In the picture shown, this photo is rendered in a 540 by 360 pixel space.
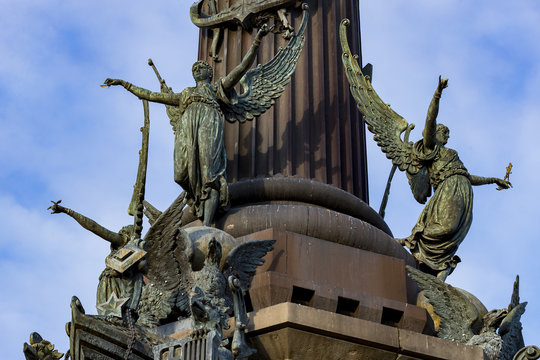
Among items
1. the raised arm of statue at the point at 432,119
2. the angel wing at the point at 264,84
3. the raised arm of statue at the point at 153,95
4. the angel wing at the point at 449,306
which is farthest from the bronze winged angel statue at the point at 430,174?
the raised arm of statue at the point at 153,95

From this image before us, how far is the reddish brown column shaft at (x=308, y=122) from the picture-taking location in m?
18.4

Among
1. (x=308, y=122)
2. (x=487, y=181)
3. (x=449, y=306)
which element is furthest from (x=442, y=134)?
(x=449, y=306)

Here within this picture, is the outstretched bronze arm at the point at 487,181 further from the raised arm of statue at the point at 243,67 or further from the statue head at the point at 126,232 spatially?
the statue head at the point at 126,232

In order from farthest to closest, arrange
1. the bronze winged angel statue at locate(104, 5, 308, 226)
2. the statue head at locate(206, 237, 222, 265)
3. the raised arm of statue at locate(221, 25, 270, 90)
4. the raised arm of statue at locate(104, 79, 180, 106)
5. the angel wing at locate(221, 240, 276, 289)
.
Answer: the raised arm of statue at locate(104, 79, 180, 106), the raised arm of statue at locate(221, 25, 270, 90), the bronze winged angel statue at locate(104, 5, 308, 226), the angel wing at locate(221, 240, 276, 289), the statue head at locate(206, 237, 222, 265)

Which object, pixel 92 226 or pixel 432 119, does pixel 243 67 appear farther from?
pixel 92 226

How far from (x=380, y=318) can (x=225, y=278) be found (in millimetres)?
2113

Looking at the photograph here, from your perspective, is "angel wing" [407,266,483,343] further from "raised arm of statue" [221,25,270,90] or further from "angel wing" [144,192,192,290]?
"raised arm of statue" [221,25,270,90]

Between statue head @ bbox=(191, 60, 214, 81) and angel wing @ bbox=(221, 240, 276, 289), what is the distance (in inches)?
124

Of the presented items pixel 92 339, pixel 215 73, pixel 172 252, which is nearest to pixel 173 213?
pixel 172 252

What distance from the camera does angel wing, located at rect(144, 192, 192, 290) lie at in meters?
16.0

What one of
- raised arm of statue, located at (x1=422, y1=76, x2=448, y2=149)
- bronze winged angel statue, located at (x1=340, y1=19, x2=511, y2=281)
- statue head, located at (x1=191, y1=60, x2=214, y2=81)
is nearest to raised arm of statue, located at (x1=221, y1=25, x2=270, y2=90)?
statue head, located at (x1=191, y1=60, x2=214, y2=81)

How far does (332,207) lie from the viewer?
17781mm

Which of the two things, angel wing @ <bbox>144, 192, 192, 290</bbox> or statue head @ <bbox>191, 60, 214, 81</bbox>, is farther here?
statue head @ <bbox>191, 60, 214, 81</bbox>

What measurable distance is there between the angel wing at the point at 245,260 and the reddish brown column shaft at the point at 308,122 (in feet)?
8.30
